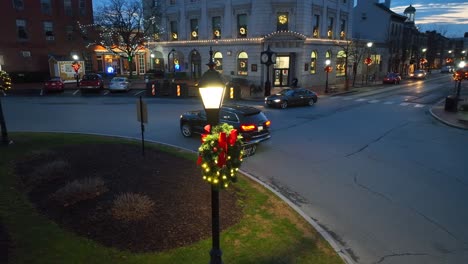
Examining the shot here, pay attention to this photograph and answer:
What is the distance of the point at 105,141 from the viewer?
14.1 metres

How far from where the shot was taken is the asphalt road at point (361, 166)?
7.33 metres

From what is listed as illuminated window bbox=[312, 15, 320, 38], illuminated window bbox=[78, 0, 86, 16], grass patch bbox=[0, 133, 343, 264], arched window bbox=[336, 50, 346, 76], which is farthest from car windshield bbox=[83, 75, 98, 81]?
arched window bbox=[336, 50, 346, 76]

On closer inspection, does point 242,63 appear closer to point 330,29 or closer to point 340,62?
point 330,29

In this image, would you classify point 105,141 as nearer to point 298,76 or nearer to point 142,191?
point 142,191

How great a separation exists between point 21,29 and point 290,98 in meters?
36.7

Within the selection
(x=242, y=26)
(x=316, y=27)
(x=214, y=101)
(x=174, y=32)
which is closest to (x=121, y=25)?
(x=174, y=32)

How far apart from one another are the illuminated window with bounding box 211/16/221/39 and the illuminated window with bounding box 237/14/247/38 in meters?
2.86

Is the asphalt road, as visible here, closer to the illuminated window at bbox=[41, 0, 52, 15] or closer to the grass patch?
the grass patch

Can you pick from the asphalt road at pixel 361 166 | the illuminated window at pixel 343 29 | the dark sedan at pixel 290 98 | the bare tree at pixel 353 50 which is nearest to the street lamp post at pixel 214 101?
the asphalt road at pixel 361 166

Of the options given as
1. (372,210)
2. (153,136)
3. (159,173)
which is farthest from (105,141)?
(372,210)

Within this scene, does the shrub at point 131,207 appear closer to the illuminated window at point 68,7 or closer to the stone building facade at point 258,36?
the stone building facade at point 258,36

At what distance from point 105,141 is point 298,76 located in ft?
92.1

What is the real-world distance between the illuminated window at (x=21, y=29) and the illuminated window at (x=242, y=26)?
2691 cm

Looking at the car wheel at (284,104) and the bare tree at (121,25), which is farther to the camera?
the bare tree at (121,25)
